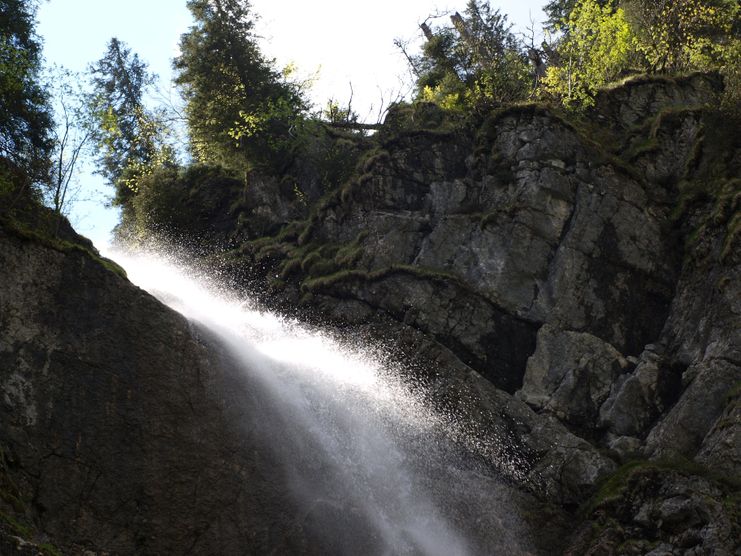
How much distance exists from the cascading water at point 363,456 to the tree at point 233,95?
10.7 meters

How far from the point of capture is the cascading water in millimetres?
16875

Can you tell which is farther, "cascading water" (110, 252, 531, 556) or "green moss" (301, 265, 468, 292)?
"green moss" (301, 265, 468, 292)

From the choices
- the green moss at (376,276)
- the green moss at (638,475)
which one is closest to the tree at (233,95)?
the green moss at (376,276)

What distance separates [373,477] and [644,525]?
6681 mm

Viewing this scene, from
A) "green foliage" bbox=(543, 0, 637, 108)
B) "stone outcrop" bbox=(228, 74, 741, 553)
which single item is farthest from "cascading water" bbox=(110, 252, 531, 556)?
"green foliage" bbox=(543, 0, 637, 108)

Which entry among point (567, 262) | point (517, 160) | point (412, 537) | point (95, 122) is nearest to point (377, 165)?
point (517, 160)

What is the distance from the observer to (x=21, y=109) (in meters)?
20.7

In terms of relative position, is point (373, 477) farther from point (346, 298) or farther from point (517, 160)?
point (517, 160)

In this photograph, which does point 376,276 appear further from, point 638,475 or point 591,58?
point 591,58

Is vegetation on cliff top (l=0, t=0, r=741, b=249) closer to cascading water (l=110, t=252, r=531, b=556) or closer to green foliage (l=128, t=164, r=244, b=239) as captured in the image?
green foliage (l=128, t=164, r=244, b=239)

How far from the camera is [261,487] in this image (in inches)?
633

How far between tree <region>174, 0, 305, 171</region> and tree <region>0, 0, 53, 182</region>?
32.9 ft

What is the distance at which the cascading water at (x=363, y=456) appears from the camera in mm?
16875

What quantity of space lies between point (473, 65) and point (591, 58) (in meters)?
6.40
